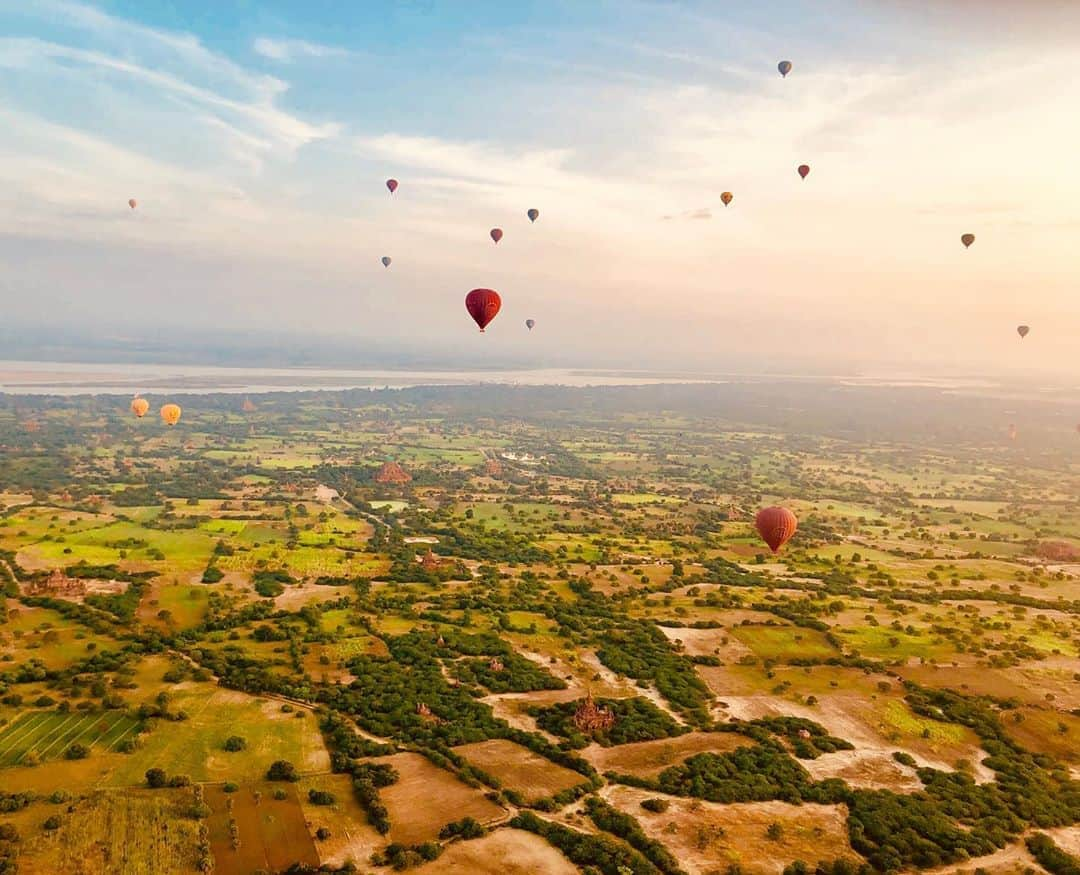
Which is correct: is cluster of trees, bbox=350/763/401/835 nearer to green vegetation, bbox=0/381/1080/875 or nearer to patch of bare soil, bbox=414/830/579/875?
green vegetation, bbox=0/381/1080/875

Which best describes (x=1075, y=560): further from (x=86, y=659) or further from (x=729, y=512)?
(x=86, y=659)

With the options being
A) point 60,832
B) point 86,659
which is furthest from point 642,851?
point 86,659

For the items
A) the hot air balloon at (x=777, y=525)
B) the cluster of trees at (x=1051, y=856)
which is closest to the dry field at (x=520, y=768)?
the cluster of trees at (x=1051, y=856)

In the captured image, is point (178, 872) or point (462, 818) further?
point (462, 818)

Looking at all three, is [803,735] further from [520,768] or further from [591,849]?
[591,849]

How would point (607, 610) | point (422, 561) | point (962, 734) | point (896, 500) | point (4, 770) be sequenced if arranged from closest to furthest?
point (4, 770) → point (962, 734) → point (607, 610) → point (422, 561) → point (896, 500)

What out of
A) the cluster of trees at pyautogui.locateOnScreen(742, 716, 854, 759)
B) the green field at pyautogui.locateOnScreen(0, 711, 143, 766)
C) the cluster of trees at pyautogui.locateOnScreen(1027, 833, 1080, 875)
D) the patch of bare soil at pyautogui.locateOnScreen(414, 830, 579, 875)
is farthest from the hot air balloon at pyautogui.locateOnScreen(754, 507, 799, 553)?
the green field at pyautogui.locateOnScreen(0, 711, 143, 766)
